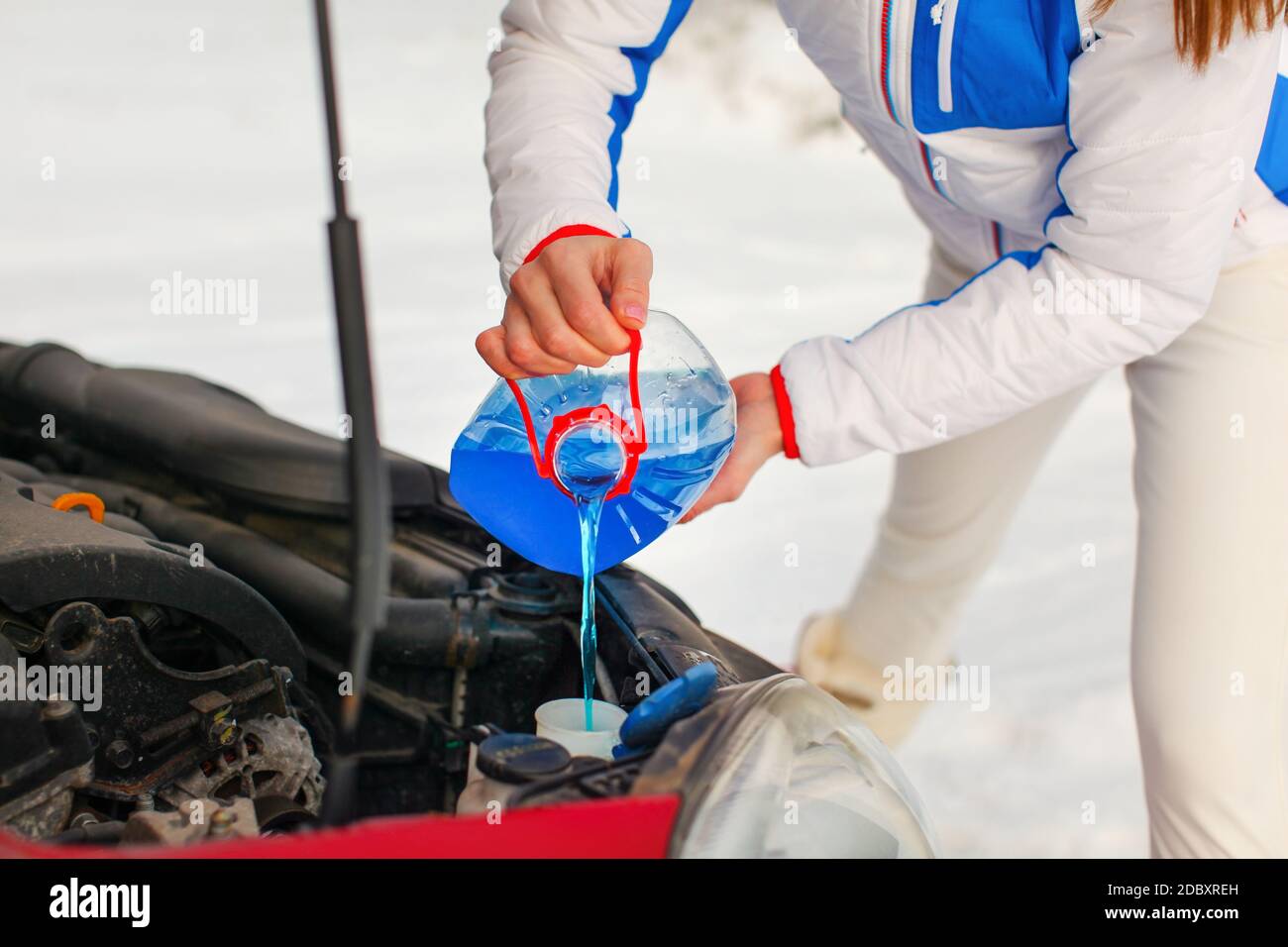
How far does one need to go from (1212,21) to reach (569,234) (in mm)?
558

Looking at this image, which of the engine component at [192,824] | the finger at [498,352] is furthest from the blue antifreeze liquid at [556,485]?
the engine component at [192,824]

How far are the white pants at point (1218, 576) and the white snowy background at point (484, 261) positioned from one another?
20.4 inches

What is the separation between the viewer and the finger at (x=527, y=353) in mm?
968

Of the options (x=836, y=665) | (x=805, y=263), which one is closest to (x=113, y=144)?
(x=805, y=263)

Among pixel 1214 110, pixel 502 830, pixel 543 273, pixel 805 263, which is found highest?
pixel 805 263

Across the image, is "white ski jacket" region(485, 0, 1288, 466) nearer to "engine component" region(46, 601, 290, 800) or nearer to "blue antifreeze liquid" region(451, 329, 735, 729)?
"blue antifreeze liquid" region(451, 329, 735, 729)

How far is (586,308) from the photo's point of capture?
0.96 metres

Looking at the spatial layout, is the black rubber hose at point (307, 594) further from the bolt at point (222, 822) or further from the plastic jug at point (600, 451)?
the bolt at point (222, 822)

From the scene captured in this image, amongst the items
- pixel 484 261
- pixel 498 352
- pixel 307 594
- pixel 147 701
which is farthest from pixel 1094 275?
pixel 484 261

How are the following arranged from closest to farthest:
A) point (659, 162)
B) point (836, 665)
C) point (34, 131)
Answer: point (836, 665)
point (34, 131)
point (659, 162)

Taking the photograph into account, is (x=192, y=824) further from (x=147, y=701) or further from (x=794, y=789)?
(x=794, y=789)

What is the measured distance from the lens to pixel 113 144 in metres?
4.80
